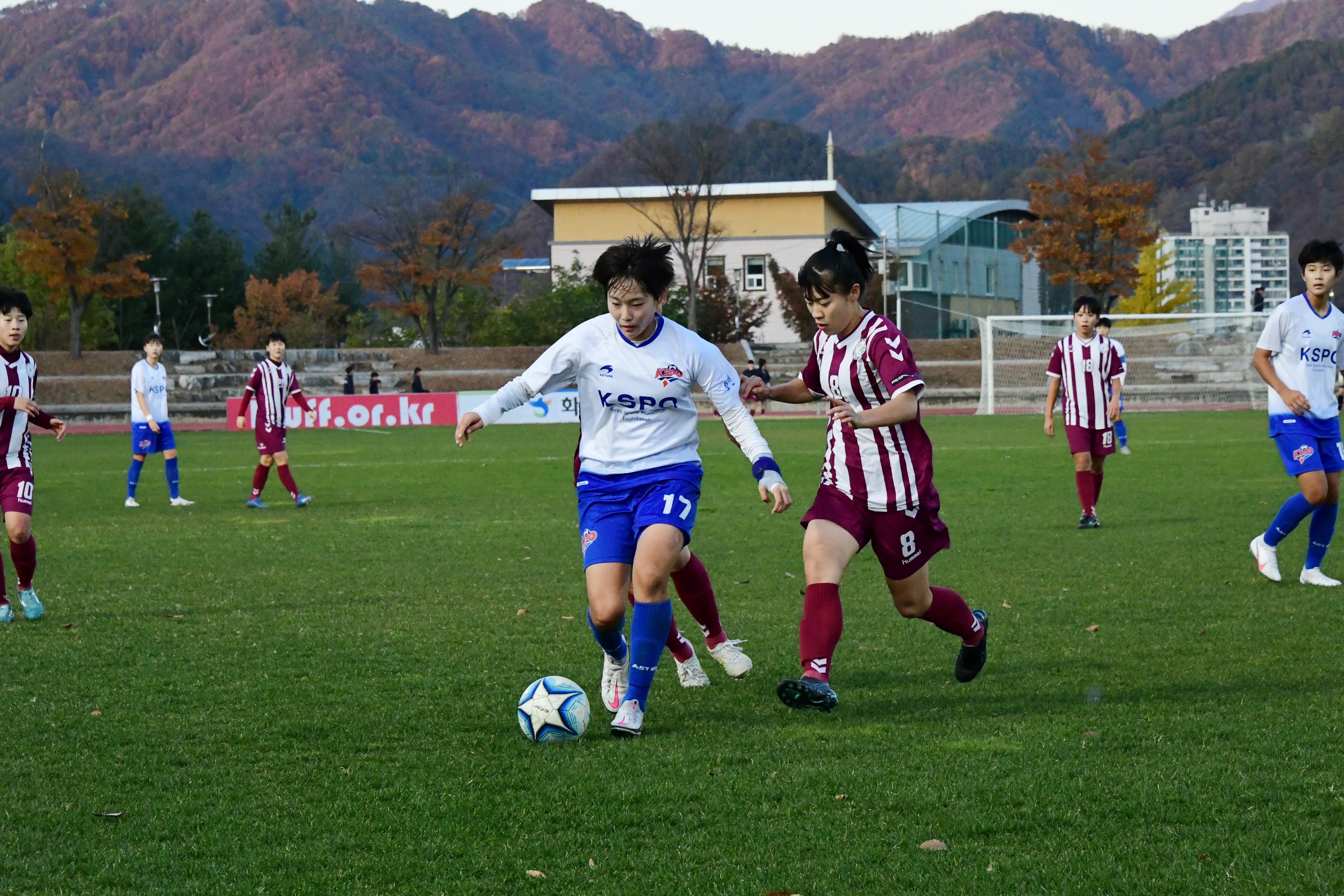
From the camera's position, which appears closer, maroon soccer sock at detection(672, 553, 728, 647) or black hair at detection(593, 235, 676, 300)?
black hair at detection(593, 235, 676, 300)

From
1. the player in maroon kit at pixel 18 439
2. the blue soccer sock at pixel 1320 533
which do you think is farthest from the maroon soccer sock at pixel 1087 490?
the player in maroon kit at pixel 18 439

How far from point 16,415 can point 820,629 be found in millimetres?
5352

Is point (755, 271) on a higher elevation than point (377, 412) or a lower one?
higher

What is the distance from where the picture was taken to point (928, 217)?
72.1 m

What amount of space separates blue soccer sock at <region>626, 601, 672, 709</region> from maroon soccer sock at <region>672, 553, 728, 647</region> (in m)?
0.58

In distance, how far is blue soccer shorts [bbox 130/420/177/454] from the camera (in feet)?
50.7

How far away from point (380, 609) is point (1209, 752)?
5059mm

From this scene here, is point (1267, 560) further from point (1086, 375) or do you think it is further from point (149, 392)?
point (149, 392)

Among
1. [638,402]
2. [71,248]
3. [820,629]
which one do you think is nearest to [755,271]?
[71,248]

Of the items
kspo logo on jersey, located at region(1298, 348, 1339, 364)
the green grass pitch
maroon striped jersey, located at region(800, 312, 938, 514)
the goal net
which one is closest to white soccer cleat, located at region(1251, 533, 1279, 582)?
the green grass pitch

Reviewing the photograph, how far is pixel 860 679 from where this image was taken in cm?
602

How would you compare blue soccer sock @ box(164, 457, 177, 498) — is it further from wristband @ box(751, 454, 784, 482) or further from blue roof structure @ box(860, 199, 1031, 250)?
blue roof structure @ box(860, 199, 1031, 250)

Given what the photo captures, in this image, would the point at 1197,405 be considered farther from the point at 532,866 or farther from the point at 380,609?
the point at 532,866

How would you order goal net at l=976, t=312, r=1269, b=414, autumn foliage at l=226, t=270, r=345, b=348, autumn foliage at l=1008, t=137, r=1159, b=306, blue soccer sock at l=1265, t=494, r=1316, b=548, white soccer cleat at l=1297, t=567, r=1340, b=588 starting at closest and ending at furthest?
white soccer cleat at l=1297, t=567, r=1340, b=588, blue soccer sock at l=1265, t=494, r=1316, b=548, goal net at l=976, t=312, r=1269, b=414, autumn foliage at l=1008, t=137, r=1159, b=306, autumn foliage at l=226, t=270, r=345, b=348
